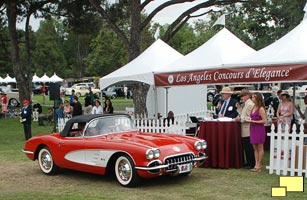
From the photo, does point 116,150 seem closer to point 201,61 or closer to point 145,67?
point 201,61

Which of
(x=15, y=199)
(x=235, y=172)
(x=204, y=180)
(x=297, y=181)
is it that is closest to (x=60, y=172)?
(x=15, y=199)

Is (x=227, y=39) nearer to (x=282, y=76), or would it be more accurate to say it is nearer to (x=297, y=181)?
(x=282, y=76)

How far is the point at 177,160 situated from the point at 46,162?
319cm

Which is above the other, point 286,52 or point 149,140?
point 286,52

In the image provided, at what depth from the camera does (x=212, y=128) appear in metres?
9.69

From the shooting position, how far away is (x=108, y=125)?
883cm

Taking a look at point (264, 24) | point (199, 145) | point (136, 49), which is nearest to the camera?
point (199, 145)

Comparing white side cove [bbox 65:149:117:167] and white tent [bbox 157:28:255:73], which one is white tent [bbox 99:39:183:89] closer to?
white tent [bbox 157:28:255:73]

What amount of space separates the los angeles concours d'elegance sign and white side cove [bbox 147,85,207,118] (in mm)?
A: 8480

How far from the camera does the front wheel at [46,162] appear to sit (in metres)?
9.30

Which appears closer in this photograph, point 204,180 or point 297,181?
point 297,181

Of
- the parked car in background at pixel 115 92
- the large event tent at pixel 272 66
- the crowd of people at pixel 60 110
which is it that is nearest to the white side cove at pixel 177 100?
the crowd of people at pixel 60 110

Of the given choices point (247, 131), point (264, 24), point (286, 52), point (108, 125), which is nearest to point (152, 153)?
point (108, 125)

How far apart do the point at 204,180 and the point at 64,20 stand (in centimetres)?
1982
